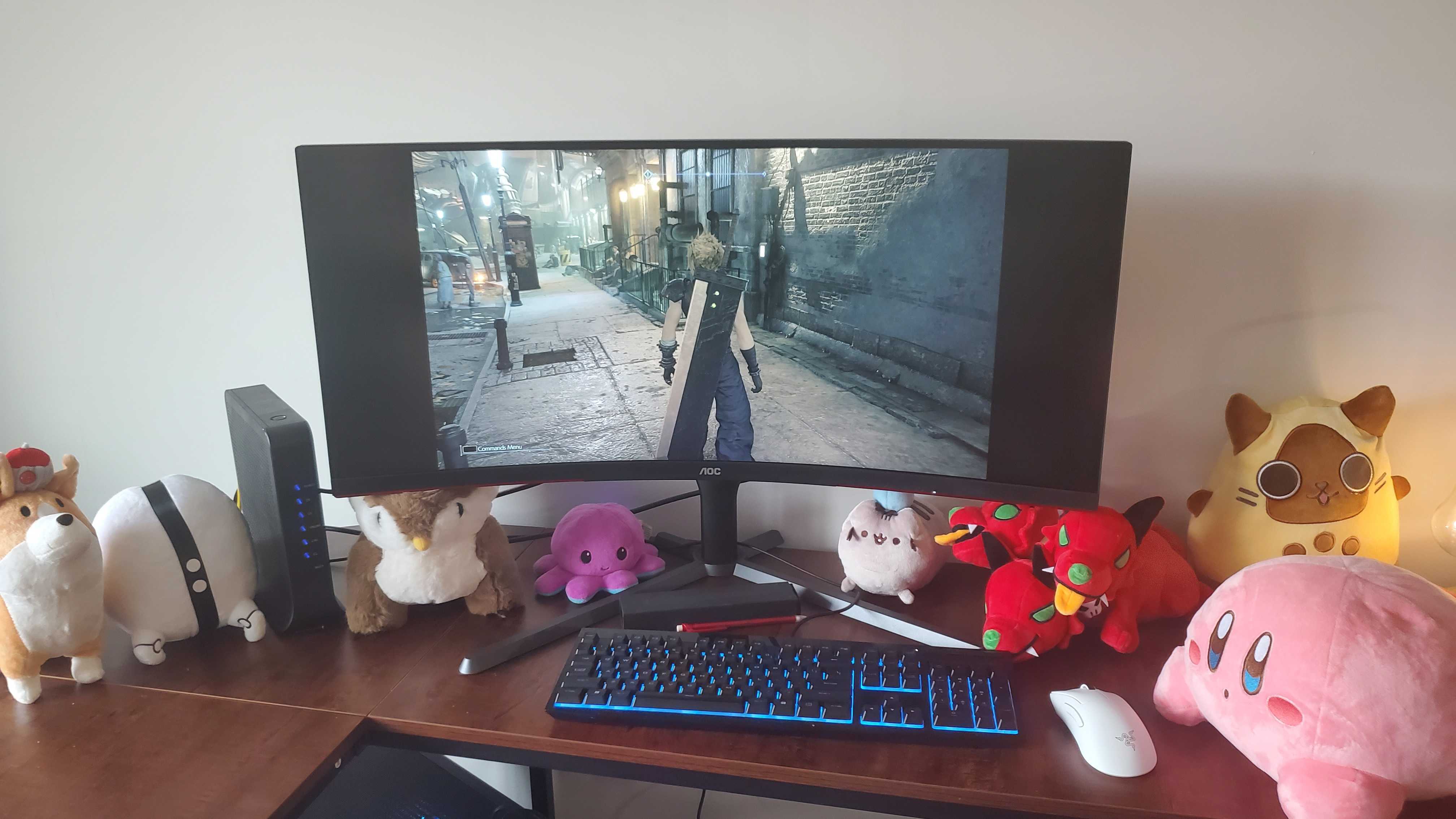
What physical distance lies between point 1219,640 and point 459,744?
0.69 metres

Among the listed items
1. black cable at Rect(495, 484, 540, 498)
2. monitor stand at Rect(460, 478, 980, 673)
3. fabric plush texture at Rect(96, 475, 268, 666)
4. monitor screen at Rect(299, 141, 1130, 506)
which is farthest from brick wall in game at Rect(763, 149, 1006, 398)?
fabric plush texture at Rect(96, 475, 268, 666)

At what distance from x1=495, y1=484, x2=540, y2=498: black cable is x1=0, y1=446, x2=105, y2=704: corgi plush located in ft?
1.48

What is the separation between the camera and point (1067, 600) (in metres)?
0.85

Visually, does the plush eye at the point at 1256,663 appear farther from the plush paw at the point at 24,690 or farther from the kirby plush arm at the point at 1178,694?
the plush paw at the point at 24,690

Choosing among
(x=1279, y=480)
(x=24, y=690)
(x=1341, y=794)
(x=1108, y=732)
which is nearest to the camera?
(x=1341, y=794)

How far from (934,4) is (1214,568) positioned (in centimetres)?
76

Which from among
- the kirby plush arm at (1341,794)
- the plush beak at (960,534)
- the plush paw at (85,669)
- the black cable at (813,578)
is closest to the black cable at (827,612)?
the black cable at (813,578)

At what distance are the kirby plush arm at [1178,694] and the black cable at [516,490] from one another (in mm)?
781

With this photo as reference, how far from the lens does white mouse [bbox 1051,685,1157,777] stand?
2.34ft

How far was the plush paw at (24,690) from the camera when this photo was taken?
0.84 m

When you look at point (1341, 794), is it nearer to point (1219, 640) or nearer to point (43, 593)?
point (1219, 640)

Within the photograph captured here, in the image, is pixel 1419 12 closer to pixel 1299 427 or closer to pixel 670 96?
pixel 1299 427

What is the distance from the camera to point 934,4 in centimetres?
101

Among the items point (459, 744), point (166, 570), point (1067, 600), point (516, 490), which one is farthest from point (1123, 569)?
point (166, 570)
